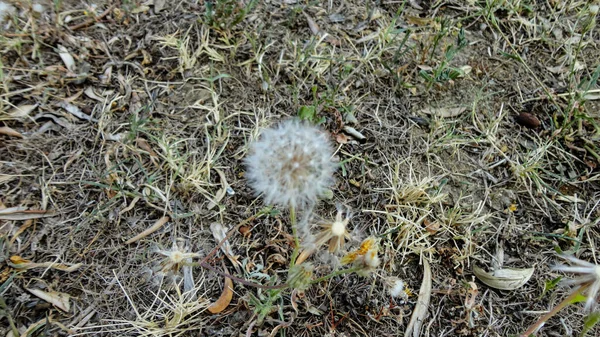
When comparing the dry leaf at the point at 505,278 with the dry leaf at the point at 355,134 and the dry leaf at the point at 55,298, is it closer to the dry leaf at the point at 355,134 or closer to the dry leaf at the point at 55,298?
the dry leaf at the point at 355,134

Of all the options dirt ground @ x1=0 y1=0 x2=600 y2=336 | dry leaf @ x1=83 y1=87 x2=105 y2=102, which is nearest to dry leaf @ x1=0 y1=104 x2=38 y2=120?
dirt ground @ x1=0 y1=0 x2=600 y2=336

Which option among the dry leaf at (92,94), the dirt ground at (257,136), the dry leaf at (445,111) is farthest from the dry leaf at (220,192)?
the dry leaf at (445,111)

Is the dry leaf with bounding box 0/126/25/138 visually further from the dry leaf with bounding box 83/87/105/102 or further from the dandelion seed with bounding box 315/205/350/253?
the dandelion seed with bounding box 315/205/350/253

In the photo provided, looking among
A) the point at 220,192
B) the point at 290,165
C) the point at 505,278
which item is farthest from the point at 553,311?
the point at 220,192

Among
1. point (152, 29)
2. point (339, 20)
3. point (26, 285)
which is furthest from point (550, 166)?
point (26, 285)

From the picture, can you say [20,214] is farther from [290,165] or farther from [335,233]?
[335,233]

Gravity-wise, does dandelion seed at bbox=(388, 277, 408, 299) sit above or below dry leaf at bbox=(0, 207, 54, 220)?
above

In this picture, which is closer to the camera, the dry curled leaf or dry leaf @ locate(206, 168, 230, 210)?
dry leaf @ locate(206, 168, 230, 210)
